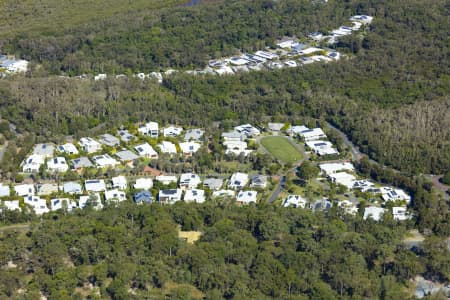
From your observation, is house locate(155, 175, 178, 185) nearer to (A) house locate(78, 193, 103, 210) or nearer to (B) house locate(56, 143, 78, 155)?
(A) house locate(78, 193, 103, 210)

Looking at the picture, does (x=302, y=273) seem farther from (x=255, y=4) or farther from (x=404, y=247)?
(x=255, y=4)

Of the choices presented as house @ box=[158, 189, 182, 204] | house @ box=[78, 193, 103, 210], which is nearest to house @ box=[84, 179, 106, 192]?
house @ box=[78, 193, 103, 210]

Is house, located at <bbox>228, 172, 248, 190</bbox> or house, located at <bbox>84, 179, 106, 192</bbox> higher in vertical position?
house, located at <bbox>84, 179, 106, 192</bbox>

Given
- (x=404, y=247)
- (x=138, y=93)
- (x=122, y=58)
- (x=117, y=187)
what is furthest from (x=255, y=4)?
(x=404, y=247)

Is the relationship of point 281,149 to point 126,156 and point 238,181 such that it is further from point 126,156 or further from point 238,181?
point 126,156

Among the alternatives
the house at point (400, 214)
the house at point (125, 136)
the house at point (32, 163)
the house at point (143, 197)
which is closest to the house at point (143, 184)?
the house at point (143, 197)

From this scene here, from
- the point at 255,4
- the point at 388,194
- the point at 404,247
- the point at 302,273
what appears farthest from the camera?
the point at 255,4
